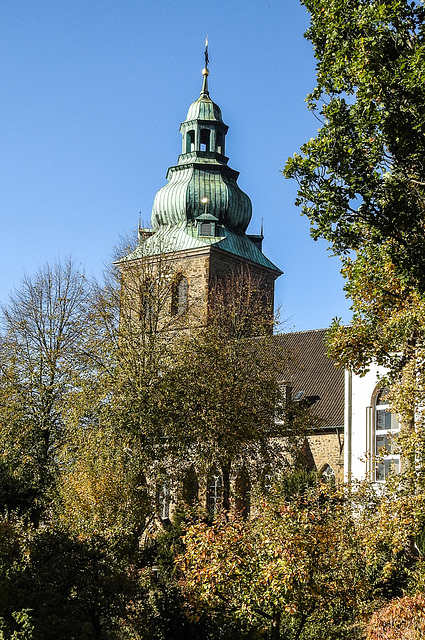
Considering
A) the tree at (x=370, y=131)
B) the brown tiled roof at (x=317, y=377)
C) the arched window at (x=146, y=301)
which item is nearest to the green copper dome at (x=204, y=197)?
the brown tiled roof at (x=317, y=377)

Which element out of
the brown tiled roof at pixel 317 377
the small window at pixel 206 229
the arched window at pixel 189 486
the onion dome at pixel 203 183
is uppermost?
the onion dome at pixel 203 183

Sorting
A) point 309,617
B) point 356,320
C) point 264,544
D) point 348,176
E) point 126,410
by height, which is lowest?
point 309,617

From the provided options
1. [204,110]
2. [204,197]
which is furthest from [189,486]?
[204,110]

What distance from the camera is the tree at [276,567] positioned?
14.0 meters

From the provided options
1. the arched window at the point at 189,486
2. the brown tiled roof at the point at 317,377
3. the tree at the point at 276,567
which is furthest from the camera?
the brown tiled roof at the point at 317,377

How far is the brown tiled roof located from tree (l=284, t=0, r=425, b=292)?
17092 millimetres

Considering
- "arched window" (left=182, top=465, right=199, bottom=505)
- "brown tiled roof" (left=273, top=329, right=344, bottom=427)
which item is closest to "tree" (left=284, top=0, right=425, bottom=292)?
"arched window" (left=182, top=465, right=199, bottom=505)

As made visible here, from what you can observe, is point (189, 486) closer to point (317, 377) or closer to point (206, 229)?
point (317, 377)

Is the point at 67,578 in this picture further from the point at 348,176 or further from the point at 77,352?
the point at 77,352

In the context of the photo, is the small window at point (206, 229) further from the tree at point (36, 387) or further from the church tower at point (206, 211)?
the tree at point (36, 387)

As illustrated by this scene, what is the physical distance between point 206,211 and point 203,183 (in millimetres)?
1598

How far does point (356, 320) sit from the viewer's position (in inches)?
688

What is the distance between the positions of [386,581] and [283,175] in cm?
909

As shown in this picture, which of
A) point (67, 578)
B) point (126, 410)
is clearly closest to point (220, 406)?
point (126, 410)
